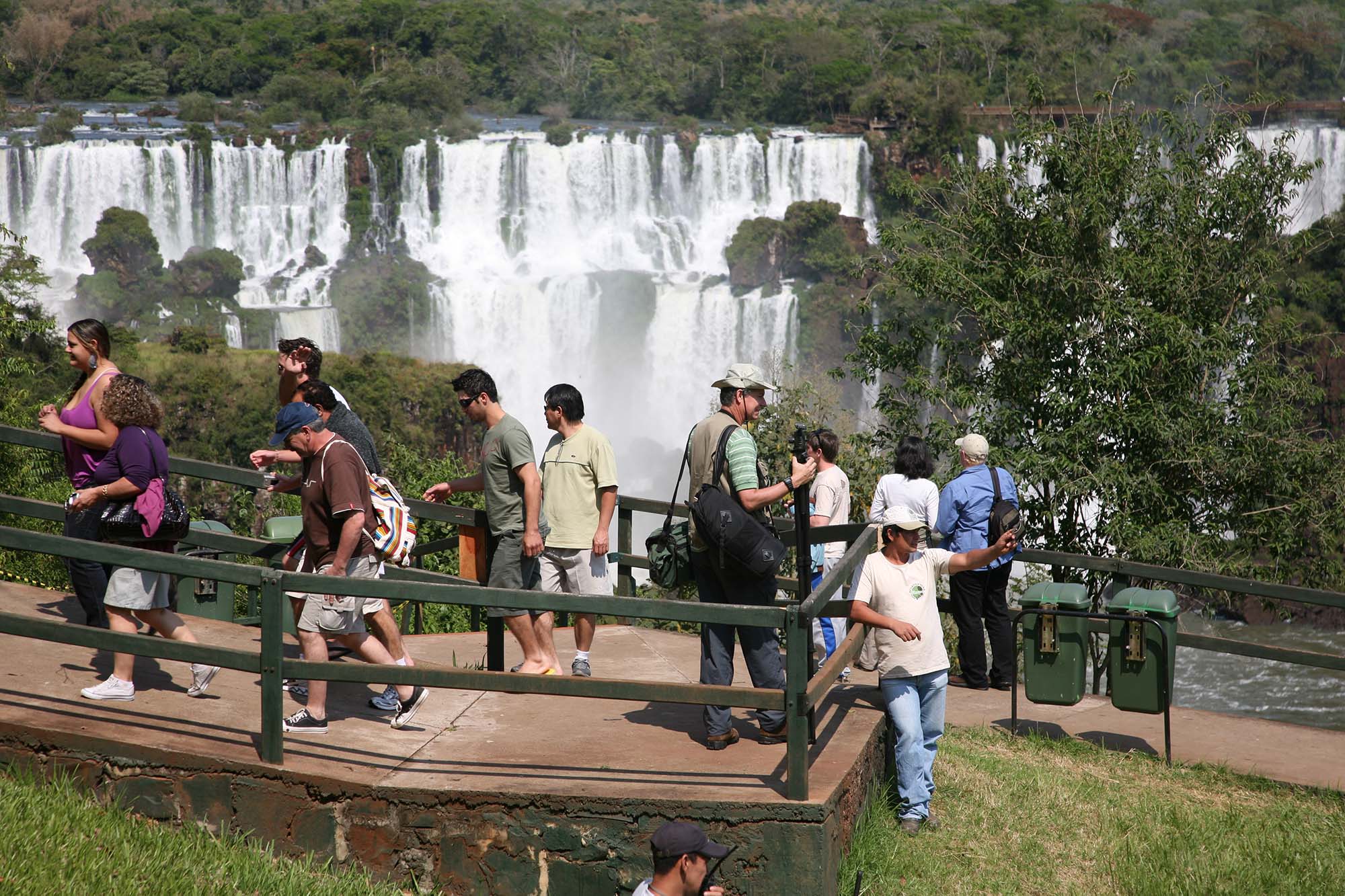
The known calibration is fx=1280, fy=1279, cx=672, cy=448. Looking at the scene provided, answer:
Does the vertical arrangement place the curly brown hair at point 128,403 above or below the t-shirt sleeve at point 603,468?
above

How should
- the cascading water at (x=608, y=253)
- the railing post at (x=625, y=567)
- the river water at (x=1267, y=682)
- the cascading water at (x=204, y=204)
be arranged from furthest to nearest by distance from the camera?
the cascading water at (x=608, y=253) → the cascading water at (x=204, y=204) → the river water at (x=1267, y=682) → the railing post at (x=625, y=567)

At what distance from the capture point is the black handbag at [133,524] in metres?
5.02

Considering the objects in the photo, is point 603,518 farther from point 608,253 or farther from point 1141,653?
point 608,253

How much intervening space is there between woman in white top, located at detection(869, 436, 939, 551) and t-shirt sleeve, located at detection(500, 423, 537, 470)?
1.92 m

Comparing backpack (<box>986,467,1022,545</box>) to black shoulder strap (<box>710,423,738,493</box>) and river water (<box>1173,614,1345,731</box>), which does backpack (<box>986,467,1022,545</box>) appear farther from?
river water (<box>1173,614,1345,731</box>)

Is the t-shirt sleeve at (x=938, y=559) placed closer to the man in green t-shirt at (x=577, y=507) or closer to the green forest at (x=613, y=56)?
the man in green t-shirt at (x=577, y=507)

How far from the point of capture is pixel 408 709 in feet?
16.7

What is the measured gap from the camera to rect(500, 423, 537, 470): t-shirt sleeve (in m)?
5.59

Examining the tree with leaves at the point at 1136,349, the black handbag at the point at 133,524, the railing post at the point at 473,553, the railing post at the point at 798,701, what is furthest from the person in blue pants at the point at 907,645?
the tree with leaves at the point at 1136,349

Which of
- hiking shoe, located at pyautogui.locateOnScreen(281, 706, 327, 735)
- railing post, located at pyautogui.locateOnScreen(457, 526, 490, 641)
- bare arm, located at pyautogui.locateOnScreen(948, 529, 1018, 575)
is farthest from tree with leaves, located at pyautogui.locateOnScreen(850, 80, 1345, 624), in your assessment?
hiking shoe, located at pyautogui.locateOnScreen(281, 706, 327, 735)

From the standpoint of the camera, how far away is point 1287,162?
13258 mm

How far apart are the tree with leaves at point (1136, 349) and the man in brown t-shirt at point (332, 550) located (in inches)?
337

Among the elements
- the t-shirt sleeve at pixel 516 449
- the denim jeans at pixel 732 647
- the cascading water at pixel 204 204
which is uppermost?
the cascading water at pixel 204 204

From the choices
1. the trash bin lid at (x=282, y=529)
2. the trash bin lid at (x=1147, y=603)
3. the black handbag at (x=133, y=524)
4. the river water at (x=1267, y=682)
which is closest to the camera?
the black handbag at (x=133, y=524)
